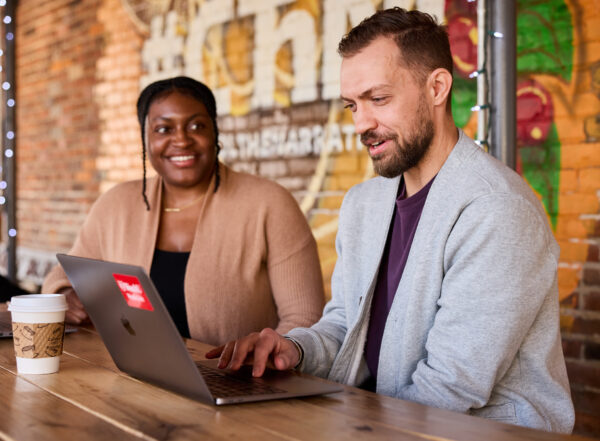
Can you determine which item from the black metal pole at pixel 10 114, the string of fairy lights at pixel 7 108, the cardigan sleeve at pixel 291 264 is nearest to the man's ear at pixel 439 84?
the cardigan sleeve at pixel 291 264

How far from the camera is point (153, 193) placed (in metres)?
2.61

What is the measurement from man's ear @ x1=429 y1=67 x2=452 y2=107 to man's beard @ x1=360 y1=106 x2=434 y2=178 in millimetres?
44

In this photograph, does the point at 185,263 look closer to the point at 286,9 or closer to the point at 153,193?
the point at 153,193

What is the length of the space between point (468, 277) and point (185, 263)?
4.14 feet

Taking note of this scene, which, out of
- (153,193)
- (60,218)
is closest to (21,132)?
(60,218)

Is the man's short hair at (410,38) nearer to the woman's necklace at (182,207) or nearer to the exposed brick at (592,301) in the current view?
the woman's necklace at (182,207)

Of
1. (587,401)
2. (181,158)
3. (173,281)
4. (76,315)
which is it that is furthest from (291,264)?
(587,401)

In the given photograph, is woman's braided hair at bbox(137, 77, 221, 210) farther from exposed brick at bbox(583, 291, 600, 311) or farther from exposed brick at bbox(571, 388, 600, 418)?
exposed brick at bbox(571, 388, 600, 418)

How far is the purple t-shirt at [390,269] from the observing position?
167cm

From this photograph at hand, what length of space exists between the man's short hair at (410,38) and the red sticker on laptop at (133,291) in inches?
29.6

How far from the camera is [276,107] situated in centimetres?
397

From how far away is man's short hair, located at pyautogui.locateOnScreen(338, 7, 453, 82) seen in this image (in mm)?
1618

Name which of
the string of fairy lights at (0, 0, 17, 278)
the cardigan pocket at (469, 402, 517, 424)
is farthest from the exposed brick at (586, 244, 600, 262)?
the string of fairy lights at (0, 0, 17, 278)

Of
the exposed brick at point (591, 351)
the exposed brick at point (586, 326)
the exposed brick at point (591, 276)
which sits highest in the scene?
the exposed brick at point (591, 276)
